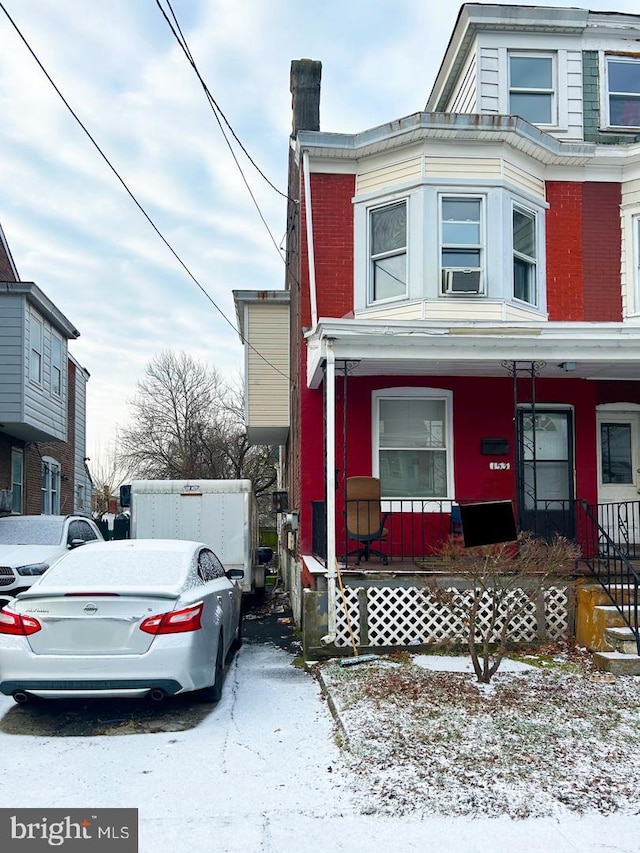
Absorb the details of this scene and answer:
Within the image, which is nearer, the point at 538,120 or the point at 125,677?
the point at 125,677

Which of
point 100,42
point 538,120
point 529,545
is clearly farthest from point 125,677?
point 538,120

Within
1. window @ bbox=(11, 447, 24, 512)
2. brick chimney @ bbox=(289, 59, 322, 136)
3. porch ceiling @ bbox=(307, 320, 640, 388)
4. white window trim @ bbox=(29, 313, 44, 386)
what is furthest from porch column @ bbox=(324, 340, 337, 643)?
window @ bbox=(11, 447, 24, 512)

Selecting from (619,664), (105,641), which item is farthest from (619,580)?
(105,641)

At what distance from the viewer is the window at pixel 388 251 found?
11.5m

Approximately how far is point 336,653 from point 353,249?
6049 millimetres

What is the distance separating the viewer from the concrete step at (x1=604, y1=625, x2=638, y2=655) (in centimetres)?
781

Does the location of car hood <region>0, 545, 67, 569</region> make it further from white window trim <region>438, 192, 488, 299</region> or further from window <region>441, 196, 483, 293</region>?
window <region>441, 196, 483, 293</region>

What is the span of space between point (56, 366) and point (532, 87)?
13.0 meters

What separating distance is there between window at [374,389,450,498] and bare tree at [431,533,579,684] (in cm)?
241

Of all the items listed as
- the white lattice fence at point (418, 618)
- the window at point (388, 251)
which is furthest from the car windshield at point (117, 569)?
the window at point (388, 251)

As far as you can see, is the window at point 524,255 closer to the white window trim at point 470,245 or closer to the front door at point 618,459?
the white window trim at point 470,245

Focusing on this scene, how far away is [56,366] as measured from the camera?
20.0m

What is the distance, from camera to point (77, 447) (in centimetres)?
2605

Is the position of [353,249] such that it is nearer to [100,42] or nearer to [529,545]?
[100,42]
